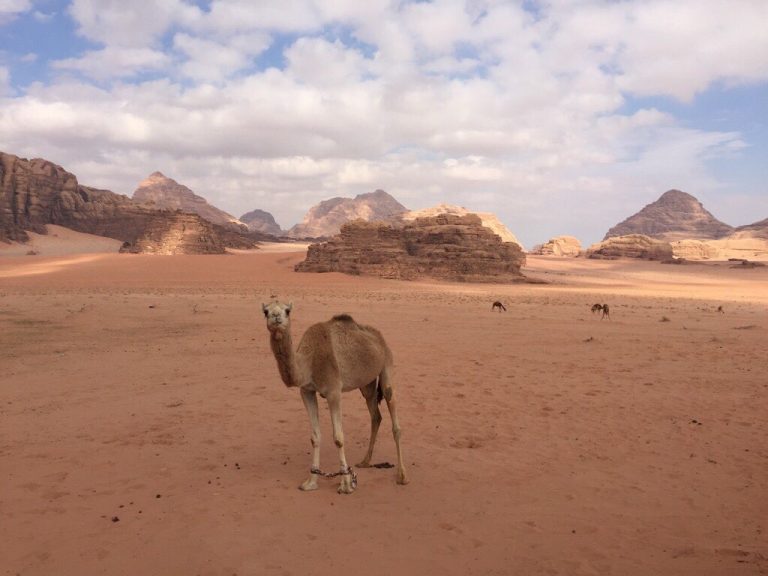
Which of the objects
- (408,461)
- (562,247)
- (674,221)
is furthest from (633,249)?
(408,461)

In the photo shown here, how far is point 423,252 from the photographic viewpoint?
53062 mm

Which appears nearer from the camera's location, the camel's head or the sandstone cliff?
the camel's head

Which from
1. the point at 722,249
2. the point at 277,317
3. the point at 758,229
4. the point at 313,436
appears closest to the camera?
the point at 277,317

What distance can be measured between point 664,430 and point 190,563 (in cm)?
720

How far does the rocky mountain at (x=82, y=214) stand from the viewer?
7706 cm

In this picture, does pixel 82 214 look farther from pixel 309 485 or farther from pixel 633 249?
pixel 309 485

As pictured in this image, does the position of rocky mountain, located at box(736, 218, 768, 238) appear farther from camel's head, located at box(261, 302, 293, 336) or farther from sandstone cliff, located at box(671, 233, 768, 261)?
camel's head, located at box(261, 302, 293, 336)

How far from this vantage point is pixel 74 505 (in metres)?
5.57

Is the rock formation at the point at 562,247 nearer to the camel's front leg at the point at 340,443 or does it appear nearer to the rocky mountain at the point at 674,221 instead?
the rocky mountain at the point at 674,221

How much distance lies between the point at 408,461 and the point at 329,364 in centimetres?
200

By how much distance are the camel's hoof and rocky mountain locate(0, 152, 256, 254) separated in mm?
74173

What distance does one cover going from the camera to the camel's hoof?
5.98 meters

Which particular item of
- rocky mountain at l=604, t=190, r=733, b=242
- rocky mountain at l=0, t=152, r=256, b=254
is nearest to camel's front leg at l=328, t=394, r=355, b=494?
rocky mountain at l=0, t=152, r=256, b=254

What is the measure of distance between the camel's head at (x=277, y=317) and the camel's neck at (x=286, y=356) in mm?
40
